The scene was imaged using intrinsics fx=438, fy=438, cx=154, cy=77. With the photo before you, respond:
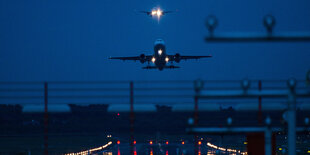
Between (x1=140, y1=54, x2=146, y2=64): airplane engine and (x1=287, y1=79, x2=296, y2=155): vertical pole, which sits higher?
(x1=140, y1=54, x2=146, y2=64): airplane engine

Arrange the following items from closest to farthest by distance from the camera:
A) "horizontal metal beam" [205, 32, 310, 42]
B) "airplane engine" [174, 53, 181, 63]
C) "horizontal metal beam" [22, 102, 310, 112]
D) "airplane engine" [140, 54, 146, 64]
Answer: "horizontal metal beam" [205, 32, 310, 42] < "horizontal metal beam" [22, 102, 310, 112] < "airplane engine" [140, 54, 146, 64] < "airplane engine" [174, 53, 181, 63]

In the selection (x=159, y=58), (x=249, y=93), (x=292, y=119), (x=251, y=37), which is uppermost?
(x=159, y=58)

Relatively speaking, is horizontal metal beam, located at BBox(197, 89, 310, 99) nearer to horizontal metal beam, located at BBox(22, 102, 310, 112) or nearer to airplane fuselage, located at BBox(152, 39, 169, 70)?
horizontal metal beam, located at BBox(22, 102, 310, 112)

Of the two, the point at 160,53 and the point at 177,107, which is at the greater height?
the point at 160,53

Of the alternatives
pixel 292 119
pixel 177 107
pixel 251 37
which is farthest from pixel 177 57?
pixel 251 37

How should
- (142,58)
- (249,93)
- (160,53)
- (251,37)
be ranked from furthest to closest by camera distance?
(142,58) < (160,53) < (249,93) < (251,37)

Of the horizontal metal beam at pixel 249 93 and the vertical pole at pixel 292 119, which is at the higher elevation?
the horizontal metal beam at pixel 249 93

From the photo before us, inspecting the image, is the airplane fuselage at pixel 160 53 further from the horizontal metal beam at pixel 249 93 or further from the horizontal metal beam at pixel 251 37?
the horizontal metal beam at pixel 251 37

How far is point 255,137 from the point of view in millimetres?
16516

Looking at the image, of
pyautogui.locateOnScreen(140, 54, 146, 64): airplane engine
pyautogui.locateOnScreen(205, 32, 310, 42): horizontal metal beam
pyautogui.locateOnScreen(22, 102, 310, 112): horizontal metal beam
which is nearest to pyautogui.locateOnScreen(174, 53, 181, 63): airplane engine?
pyautogui.locateOnScreen(140, 54, 146, 64): airplane engine

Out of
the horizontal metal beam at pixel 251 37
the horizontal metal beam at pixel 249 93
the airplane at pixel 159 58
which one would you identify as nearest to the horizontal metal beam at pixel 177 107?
the horizontal metal beam at pixel 249 93

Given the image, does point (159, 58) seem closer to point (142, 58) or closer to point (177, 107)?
point (142, 58)

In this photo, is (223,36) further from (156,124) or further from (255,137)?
(156,124)

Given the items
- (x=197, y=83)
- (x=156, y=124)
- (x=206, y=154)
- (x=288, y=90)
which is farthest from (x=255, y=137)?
(x=156, y=124)
